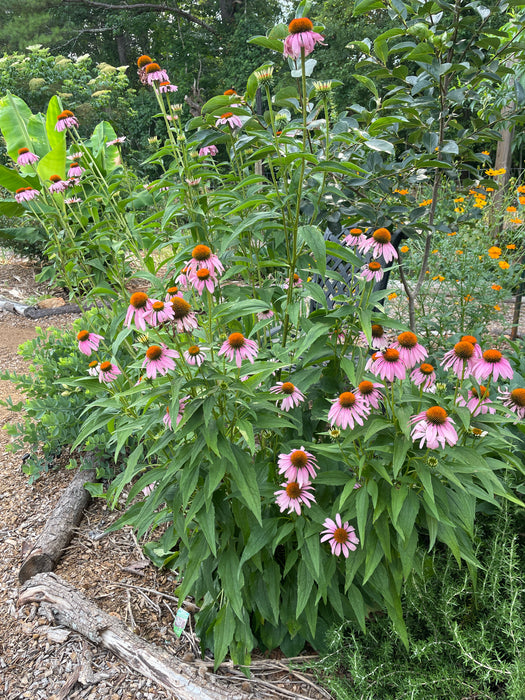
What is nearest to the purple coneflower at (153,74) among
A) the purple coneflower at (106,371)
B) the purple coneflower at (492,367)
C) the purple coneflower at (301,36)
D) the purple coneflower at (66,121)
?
the purple coneflower at (66,121)

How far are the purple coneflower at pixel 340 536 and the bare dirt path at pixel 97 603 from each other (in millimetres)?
518

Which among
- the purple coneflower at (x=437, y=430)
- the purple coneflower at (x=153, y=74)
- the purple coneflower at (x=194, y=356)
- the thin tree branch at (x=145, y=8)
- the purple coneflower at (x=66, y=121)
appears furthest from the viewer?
the thin tree branch at (x=145, y=8)

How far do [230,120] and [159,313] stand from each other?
2.24ft

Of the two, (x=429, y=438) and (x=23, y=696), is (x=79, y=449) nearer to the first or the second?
(x=23, y=696)

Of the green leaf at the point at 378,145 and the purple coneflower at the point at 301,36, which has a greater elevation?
the purple coneflower at the point at 301,36

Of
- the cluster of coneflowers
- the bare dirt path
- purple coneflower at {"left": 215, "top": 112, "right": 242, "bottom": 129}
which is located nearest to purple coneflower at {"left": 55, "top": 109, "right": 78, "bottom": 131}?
the cluster of coneflowers

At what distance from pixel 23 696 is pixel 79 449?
1.17 m

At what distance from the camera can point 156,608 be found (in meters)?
1.74

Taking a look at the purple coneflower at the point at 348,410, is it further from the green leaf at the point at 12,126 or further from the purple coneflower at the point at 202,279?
the green leaf at the point at 12,126

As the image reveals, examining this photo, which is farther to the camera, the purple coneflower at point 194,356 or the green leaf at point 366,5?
the green leaf at point 366,5

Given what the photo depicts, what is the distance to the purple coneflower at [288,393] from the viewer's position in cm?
125

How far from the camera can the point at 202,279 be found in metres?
1.12

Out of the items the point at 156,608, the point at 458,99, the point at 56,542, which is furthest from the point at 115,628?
the point at 458,99

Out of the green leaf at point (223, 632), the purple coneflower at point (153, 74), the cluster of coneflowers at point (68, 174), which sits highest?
the purple coneflower at point (153, 74)
